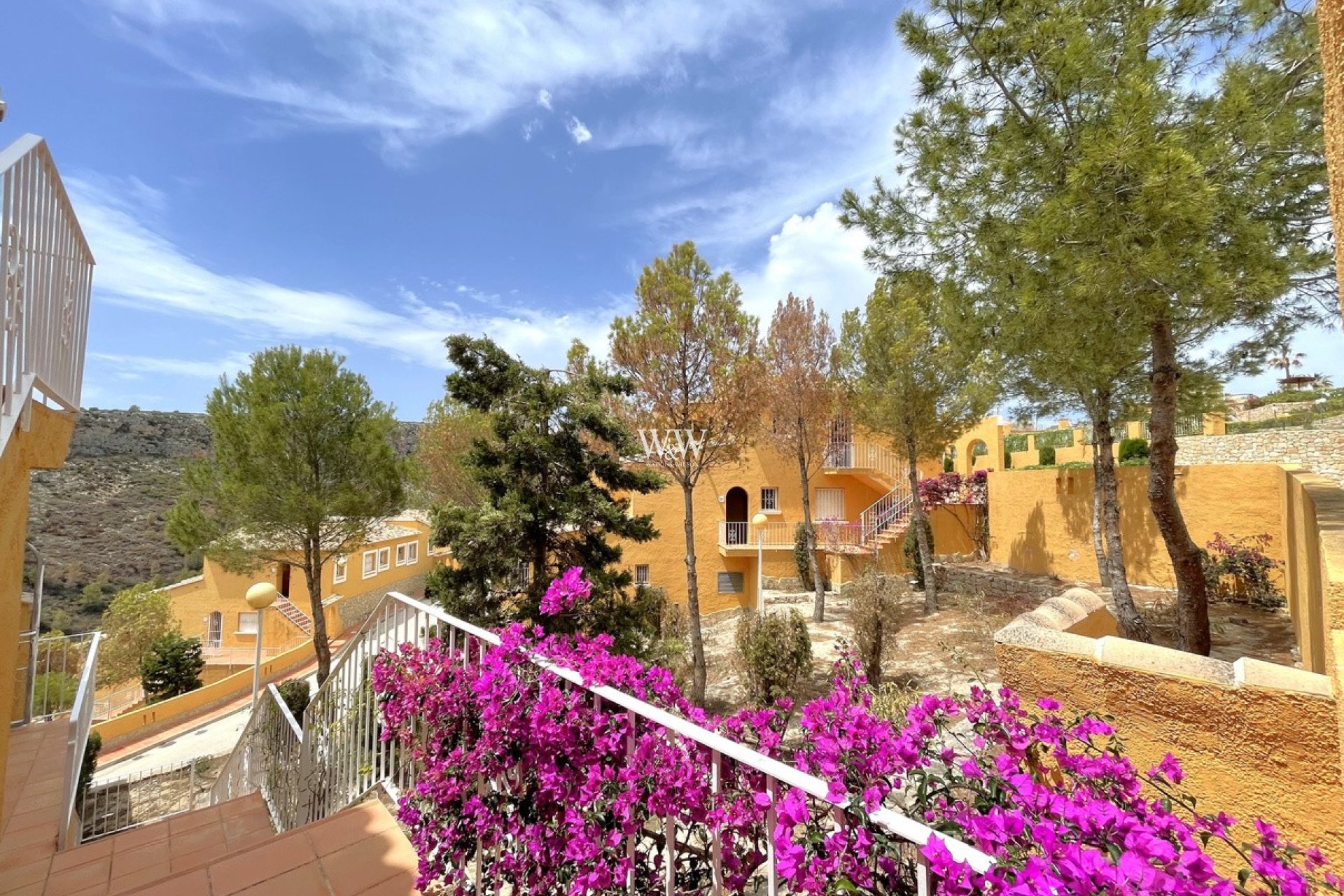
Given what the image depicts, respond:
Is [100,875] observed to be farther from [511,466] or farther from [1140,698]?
[1140,698]

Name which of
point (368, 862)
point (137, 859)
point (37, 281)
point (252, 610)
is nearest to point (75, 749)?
point (137, 859)

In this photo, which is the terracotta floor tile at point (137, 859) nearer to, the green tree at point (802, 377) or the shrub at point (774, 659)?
the shrub at point (774, 659)

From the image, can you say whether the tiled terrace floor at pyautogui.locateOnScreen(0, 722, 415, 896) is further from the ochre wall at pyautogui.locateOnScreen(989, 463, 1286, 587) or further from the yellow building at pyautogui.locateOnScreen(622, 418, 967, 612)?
the yellow building at pyautogui.locateOnScreen(622, 418, 967, 612)

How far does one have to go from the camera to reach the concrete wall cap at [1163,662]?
3.04 metres

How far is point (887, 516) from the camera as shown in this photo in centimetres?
1583

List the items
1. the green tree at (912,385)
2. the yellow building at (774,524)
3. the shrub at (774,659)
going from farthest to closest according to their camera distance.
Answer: the yellow building at (774,524)
the green tree at (912,385)
the shrub at (774,659)

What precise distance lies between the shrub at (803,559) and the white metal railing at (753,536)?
484mm

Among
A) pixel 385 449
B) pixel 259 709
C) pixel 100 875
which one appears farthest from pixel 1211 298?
pixel 385 449

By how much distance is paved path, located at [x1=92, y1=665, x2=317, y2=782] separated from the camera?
35.2ft

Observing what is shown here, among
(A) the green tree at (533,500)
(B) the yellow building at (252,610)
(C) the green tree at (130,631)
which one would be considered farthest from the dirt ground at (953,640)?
(C) the green tree at (130,631)

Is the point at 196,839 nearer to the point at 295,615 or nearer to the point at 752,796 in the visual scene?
the point at 752,796

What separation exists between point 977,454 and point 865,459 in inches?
386

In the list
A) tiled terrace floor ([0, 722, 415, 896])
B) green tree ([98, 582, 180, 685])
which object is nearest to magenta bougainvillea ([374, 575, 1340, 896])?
tiled terrace floor ([0, 722, 415, 896])

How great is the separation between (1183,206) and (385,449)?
45.7ft
